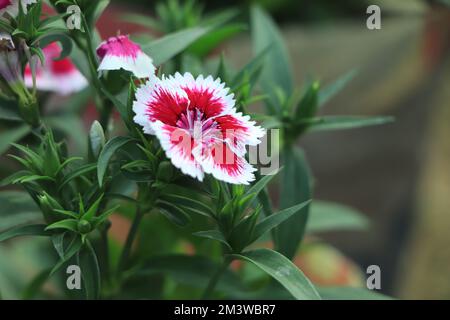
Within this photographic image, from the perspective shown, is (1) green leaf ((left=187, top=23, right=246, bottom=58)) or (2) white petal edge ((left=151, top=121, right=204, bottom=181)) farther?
(1) green leaf ((left=187, top=23, right=246, bottom=58))

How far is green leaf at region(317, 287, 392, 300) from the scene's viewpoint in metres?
0.87

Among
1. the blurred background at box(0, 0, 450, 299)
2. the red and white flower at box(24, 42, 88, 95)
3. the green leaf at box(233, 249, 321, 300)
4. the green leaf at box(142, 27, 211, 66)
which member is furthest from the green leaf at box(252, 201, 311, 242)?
the blurred background at box(0, 0, 450, 299)

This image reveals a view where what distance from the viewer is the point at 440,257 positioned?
203 centimetres

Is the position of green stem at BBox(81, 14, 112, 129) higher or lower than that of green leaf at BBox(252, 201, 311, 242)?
higher

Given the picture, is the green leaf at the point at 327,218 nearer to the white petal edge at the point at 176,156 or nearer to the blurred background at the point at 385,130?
the white petal edge at the point at 176,156

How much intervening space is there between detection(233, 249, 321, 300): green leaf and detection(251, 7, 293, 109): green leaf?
361 mm

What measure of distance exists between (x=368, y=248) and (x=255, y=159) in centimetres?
155

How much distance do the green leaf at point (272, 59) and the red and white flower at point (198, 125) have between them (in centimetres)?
33

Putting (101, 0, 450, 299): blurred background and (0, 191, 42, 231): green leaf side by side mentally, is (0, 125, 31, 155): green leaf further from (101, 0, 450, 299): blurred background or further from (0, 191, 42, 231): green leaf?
(101, 0, 450, 299): blurred background

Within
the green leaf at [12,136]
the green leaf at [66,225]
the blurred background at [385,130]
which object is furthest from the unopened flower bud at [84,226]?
the blurred background at [385,130]

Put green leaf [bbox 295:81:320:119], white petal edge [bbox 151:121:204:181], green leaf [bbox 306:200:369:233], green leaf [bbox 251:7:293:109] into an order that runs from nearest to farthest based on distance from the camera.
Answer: white petal edge [bbox 151:121:204:181], green leaf [bbox 295:81:320:119], green leaf [bbox 251:7:293:109], green leaf [bbox 306:200:369:233]

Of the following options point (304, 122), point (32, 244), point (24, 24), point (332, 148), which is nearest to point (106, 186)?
point (24, 24)

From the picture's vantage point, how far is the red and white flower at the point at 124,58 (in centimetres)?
73

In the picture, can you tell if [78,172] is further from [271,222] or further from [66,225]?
[271,222]
